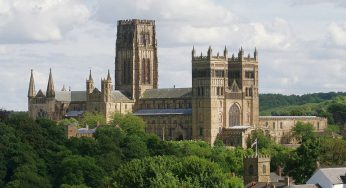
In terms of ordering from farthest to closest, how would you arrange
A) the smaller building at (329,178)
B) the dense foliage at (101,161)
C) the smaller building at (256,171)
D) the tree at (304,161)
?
the tree at (304,161) → the smaller building at (256,171) → the dense foliage at (101,161) → the smaller building at (329,178)

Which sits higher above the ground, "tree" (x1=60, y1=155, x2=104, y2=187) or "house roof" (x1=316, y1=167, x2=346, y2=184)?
"house roof" (x1=316, y1=167, x2=346, y2=184)

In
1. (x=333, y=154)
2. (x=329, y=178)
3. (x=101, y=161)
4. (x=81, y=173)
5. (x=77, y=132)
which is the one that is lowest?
(x=81, y=173)

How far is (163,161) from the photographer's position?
12075 centimetres

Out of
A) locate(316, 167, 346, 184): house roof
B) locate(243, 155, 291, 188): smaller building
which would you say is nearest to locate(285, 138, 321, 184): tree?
locate(243, 155, 291, 188): smaller building

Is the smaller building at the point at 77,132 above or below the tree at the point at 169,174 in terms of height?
above

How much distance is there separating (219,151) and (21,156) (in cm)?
3585

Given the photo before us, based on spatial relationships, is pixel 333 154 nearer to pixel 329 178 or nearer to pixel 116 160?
pixel 116 160

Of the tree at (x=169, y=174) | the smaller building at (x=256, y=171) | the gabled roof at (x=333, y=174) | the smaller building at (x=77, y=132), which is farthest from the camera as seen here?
the smaller building at (x=77, y=132)

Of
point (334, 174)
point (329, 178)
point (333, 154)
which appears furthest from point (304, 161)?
point (329, 178)

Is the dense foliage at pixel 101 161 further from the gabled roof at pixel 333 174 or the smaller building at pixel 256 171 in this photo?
the gabled roof at pixel 333 174

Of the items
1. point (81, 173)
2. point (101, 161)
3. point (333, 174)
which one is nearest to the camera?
point (333, 174)

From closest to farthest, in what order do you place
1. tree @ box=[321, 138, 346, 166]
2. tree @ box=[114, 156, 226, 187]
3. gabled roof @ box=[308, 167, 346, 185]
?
tree @ box=[114, 156, 226, 187] < gabled roof @ box=[308, 167, 346, 185] < tree @ box=[321, 138, 346, 166]

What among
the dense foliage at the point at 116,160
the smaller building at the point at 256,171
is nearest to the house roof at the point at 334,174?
the smaller building at the point at 256,171

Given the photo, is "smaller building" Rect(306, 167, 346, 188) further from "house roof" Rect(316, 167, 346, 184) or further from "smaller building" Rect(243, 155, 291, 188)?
"smaller building" Rect(243, 155, 291, 188)
